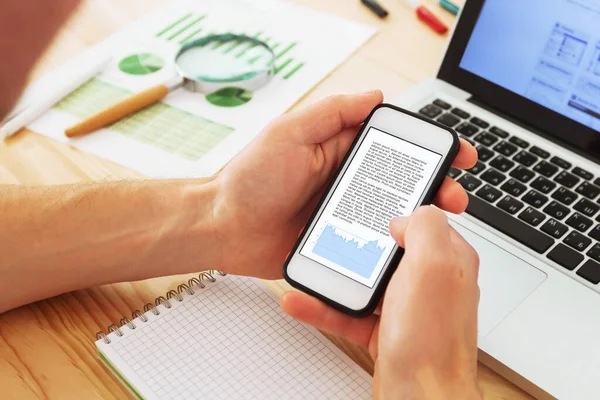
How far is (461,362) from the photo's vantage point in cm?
50

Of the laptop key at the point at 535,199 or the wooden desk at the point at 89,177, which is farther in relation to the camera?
the laptop key at the point at 535,199

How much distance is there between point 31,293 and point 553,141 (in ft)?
1.91

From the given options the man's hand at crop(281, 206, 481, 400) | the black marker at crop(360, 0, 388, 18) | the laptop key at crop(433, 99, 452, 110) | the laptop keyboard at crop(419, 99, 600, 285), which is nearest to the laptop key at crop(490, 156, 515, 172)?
the laptop keyboard at crop(419, 99, 600, 285)

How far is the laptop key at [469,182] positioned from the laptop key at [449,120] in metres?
0.09

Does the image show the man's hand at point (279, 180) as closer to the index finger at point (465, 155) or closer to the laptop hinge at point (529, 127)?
the index finger at point (465, 155)

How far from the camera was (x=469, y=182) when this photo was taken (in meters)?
0.73

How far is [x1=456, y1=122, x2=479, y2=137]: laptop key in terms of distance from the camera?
2.60 feet

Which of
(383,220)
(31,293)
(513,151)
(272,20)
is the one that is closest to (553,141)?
(513,151)

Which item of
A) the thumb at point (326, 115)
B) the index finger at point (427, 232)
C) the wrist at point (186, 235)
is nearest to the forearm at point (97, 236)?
the wrist at point (186, 235)

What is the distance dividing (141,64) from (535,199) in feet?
1.78

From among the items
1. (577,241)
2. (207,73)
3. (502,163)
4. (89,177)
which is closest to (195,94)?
(207,73)

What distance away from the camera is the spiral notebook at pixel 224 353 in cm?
55

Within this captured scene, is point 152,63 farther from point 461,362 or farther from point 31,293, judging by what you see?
point 461,362

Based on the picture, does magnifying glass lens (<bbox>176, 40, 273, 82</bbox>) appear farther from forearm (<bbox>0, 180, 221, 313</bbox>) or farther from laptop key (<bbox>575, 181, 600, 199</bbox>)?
laptop key (<bbox>575, 181, 600, 199</bbox>)
